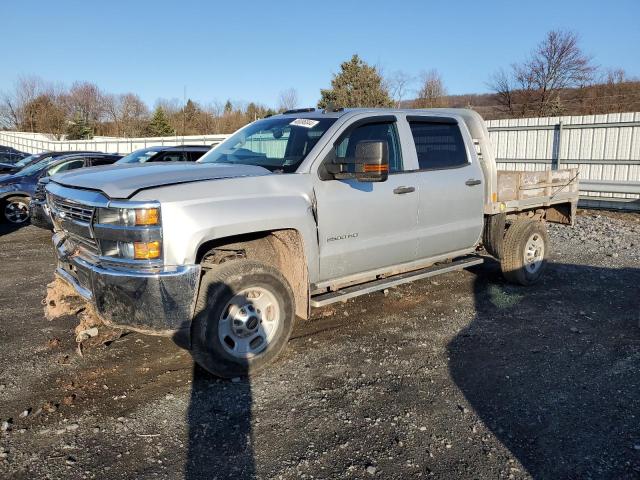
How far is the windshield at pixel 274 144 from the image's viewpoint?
4.60 meters

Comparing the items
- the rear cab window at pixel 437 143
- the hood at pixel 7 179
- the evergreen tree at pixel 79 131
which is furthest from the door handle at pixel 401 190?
the evergreen tree at pixel 79 131

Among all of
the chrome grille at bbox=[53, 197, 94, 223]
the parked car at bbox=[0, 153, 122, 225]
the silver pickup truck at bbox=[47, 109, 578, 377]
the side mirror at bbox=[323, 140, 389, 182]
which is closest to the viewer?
the silver pickup truck at bbox=[47, 109, 578, 377]

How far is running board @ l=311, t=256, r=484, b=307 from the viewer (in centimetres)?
453

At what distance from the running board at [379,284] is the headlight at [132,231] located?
1.52 m

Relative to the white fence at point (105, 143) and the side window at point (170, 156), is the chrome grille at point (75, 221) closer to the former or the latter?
the side window at point (170, 156)

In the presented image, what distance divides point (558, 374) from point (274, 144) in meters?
3.15

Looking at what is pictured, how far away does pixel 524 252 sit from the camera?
6645mm

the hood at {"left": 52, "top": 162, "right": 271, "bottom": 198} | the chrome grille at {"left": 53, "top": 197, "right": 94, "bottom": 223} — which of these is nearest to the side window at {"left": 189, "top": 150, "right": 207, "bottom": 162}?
the hood at {"left": 52, "top": 162, "right": 271, "bottom": 198}

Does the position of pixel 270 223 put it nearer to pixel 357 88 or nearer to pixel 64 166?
pixel 64 166

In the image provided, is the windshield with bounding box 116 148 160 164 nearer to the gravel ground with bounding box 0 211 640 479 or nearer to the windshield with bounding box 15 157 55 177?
the windshield with bounding box 15 157 55 177

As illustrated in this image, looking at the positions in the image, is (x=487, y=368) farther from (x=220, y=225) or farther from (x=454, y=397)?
(x=220, y=225)

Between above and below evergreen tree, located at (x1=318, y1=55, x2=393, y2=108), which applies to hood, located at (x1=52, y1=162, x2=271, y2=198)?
below

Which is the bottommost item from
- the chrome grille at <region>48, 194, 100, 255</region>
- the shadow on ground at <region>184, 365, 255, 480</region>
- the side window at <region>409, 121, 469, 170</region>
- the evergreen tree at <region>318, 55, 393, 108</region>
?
the shadow on ground at <region>184, 365, 255, 480</region>

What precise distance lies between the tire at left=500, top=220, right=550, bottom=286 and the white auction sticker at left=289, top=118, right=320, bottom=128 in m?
3.13
